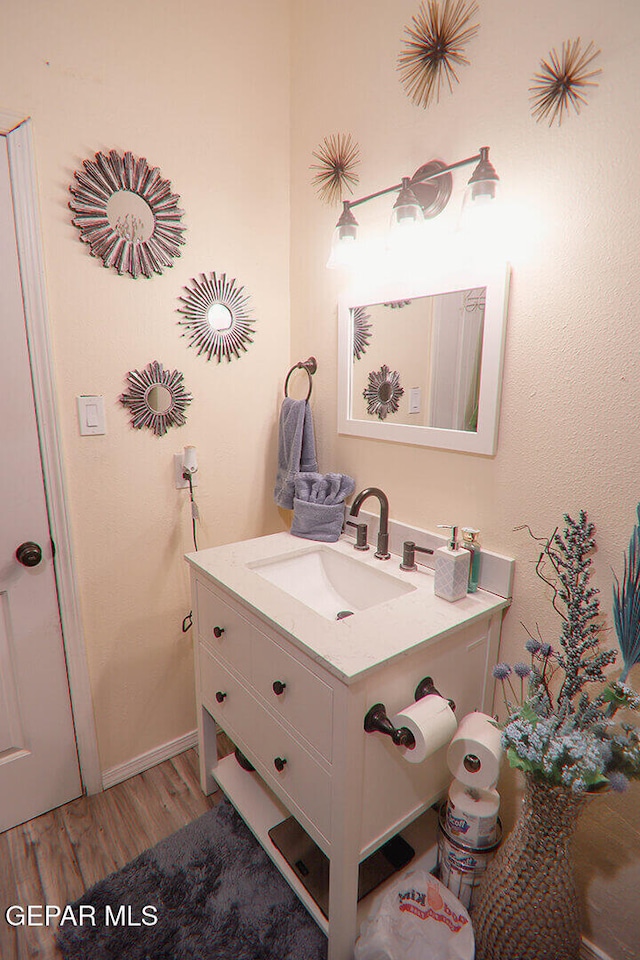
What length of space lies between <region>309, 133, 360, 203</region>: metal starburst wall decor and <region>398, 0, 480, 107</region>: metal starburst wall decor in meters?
0.24

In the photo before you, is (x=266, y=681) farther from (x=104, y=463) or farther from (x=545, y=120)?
(x=545, y=120)

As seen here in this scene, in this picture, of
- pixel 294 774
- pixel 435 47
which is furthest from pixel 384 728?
pixel 435 47

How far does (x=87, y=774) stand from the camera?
1.63 metres

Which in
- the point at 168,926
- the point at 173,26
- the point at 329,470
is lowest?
the point at 168,926

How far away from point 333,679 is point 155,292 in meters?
1.26

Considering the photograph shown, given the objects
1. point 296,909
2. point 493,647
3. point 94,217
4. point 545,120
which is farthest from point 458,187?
point 296,909

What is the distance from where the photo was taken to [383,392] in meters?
1.51

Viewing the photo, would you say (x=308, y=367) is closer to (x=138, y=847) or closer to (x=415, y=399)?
(x=415, y=399)

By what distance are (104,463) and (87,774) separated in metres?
1.06

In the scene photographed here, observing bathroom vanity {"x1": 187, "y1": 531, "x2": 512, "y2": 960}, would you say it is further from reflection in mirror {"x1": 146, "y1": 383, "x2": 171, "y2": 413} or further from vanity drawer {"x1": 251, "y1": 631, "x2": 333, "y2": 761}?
reflection in mirror {"x1": 146, "y1": 383, "x2": 171, "y2": 413}

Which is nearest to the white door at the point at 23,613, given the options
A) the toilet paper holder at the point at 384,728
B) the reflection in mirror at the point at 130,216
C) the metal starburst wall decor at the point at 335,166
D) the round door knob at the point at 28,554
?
the round door knob at the point at 28,554

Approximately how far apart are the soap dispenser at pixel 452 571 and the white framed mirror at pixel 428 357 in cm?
27

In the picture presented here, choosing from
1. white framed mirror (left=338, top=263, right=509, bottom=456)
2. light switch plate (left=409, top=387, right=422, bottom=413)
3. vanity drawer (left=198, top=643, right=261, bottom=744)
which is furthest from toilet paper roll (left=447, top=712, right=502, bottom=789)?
light switch plate (left=409, top=387, right=422, bottom=413)

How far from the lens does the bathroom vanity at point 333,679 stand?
1.01 m
